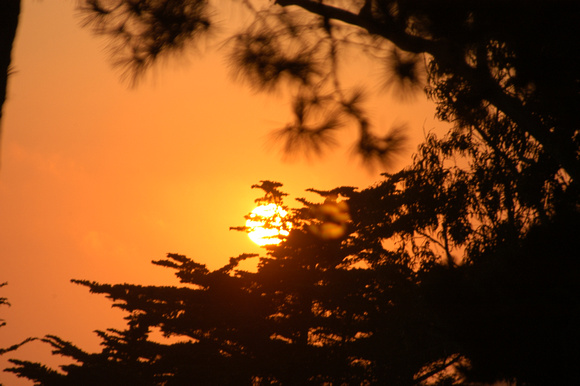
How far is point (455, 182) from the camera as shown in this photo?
17.4 metres

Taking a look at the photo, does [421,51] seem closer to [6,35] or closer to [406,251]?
[6,35]

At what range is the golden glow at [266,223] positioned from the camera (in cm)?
1504

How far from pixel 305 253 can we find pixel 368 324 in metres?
2.51

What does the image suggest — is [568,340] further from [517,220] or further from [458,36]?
[517,220]

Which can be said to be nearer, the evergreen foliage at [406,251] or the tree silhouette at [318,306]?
the evergreen foliage at [406,251]

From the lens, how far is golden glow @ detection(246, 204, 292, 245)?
1504 cm

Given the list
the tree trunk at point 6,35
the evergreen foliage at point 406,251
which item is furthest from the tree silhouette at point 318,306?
the tree trunk at point 6,35

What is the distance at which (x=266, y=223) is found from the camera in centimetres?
1534

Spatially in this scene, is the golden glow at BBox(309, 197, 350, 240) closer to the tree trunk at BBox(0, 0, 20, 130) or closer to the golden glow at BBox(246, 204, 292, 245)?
the golden glow at BBox(246, 204, 292, 245)

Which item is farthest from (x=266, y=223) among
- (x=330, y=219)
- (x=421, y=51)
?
(x=421, y=51)

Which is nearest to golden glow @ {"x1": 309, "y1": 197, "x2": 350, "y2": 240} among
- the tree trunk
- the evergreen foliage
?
the evergreen foliage

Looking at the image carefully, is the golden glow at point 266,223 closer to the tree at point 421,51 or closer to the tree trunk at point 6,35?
the tree at point 421,51

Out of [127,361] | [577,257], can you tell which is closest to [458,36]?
[577,257]

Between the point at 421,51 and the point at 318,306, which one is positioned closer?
the point at 421,51
